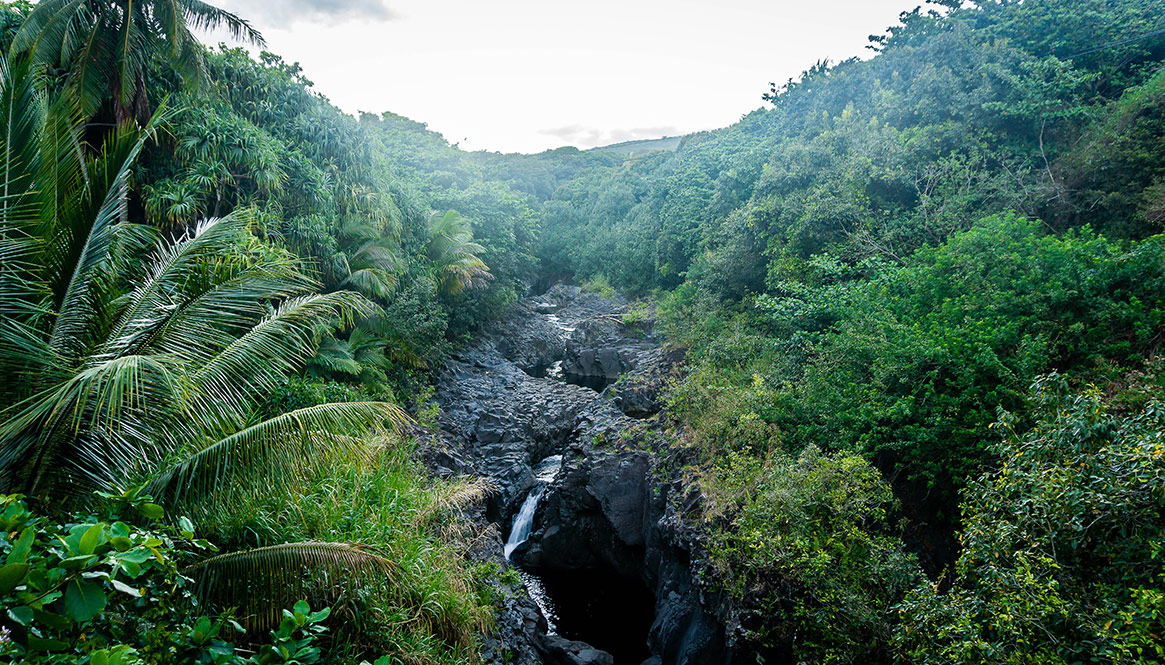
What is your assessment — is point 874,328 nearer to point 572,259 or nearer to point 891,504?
point 891,504

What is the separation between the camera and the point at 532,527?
42.0 ft

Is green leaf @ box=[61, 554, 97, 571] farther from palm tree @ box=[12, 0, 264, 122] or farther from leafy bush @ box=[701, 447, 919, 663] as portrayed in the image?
palm tree @ box=[12, 0, 264, 122]

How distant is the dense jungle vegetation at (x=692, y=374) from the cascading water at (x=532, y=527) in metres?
2.94

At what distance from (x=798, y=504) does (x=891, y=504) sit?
179 cm

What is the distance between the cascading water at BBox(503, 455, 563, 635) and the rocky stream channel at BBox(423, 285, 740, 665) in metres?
0.03

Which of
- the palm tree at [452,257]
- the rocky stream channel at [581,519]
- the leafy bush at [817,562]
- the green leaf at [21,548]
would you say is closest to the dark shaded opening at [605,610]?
the rocky stream channel at [581,519]

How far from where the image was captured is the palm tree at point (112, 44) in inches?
325

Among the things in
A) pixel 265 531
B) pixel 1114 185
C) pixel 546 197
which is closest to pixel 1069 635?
pixel 265 531

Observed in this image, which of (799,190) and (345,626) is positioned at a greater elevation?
(799,190)

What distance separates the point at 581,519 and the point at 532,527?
1416 millimetres

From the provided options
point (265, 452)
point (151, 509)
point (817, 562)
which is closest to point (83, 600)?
point (151, 509)

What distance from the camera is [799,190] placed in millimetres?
15797

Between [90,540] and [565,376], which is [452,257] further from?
[90,540]

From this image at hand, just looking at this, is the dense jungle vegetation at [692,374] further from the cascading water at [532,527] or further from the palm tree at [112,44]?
the cascading water at [532,527]
